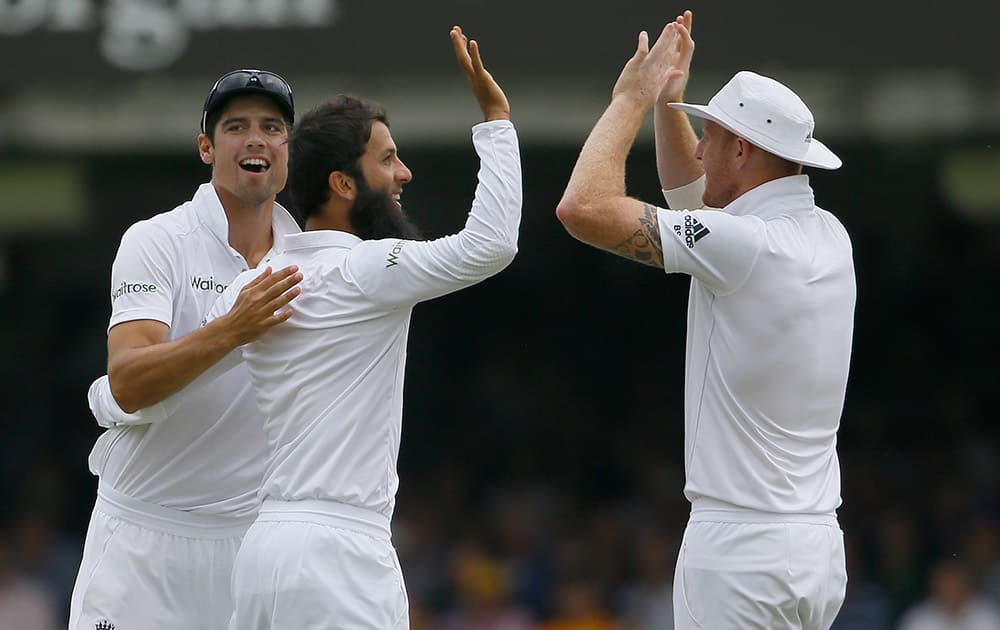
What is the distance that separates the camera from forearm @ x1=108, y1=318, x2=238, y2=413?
12.2ft

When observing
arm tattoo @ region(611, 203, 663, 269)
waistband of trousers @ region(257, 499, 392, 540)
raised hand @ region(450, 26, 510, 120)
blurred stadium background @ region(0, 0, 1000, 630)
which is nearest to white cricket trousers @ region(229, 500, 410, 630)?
waistband of trousers @ region(257, 499, 392, 540)

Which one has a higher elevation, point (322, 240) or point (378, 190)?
point (378, 190)

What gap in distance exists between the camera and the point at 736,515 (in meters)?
3.82

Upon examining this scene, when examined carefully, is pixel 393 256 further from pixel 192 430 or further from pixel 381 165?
pixel 192 430

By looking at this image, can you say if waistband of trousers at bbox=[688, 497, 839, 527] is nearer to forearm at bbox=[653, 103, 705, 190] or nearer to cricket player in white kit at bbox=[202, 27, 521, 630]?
cricket player in white kit at bbox=[202, 27, 521, 630]

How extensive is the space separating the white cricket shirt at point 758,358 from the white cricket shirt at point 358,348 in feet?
1.56

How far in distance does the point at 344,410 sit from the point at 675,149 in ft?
4.55

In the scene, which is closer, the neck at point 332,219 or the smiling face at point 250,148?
the neck at point 332,219

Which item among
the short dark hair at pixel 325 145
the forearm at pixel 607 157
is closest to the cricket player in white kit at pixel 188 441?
the short dark hair at pixel 325 145

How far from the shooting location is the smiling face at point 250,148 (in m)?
4.26

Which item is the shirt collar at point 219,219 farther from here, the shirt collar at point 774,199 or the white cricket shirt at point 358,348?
the shirt collar at point 774,199

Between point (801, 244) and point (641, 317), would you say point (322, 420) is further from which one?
point (641, 317)

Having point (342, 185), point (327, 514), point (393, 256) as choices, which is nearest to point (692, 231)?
point (393, 256)

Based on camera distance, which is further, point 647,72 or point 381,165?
point 647,72
